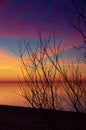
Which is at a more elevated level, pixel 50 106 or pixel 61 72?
pixel 61 72

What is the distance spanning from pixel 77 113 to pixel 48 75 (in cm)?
102

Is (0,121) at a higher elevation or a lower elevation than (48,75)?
lower

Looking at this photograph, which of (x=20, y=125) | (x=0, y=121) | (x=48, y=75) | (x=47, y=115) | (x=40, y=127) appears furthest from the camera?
(x=0, y=121)

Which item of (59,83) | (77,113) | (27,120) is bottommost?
(27,120)

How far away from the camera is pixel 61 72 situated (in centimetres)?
634

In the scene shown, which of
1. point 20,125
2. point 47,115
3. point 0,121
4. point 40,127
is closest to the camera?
point 47,115

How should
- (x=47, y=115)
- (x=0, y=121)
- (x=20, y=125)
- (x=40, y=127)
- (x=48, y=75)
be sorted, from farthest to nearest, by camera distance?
(x=0, y=121), (x=20, y=125), (x=40, y=127), (x=48, y=75), (x=47, y=115)

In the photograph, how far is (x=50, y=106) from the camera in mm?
6629

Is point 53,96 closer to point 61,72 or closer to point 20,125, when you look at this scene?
point 61,72

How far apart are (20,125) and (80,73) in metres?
7.04

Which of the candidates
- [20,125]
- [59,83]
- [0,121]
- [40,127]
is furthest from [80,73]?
[0,121]

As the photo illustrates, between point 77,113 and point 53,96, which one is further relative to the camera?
point 53,96

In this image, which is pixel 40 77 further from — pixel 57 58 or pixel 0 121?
pixel 0 121

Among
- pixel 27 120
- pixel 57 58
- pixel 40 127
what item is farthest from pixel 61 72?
pixel 27 120
